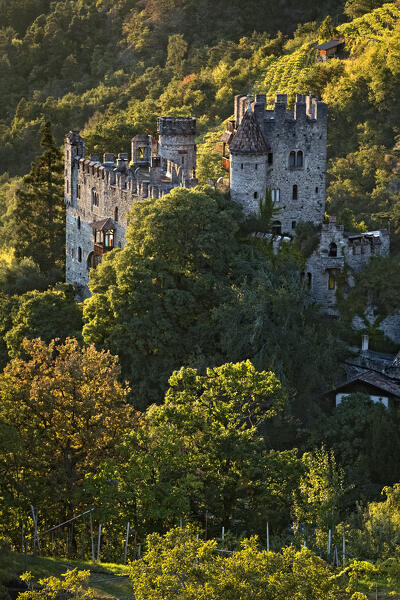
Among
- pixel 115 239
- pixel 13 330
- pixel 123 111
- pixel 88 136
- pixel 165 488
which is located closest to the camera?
pixel 165 488

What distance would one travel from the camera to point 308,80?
96.8m

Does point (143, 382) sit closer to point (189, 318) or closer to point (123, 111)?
point (189, 318)

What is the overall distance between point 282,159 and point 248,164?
197 cm

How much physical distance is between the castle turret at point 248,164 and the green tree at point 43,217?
1691cm

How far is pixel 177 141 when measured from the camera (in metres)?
78.7

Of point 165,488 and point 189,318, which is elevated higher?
point 189,318

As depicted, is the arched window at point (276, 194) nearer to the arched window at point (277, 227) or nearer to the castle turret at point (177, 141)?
the arched window at point (277, 227)

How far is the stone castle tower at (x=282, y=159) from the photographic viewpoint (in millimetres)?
70062

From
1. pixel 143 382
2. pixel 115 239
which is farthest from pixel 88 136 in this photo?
pixel 143 382

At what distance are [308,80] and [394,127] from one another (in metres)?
7.21

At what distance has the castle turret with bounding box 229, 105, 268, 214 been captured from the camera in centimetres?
6994

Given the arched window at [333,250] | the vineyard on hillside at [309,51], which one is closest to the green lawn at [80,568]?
the arched window at [333,250]

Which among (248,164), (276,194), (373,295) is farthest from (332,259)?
(248,164)

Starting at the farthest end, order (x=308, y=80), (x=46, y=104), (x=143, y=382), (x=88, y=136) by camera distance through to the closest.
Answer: (x=46, y=104) → (x=308, y=80) → (x=88, y=136) → (x=143, y=382)
